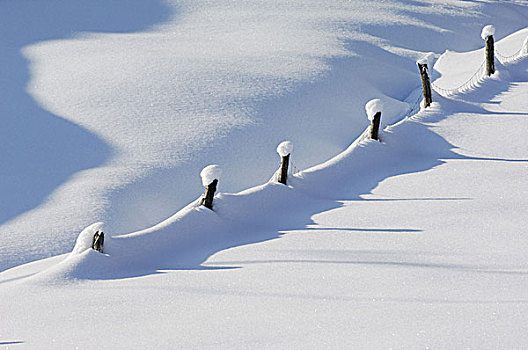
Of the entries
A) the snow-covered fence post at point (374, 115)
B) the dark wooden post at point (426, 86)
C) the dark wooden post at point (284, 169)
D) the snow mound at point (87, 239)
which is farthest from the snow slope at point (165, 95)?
the snow mound at point (87, 239)

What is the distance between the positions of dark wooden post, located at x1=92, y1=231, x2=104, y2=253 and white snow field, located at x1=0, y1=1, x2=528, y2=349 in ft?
0.36

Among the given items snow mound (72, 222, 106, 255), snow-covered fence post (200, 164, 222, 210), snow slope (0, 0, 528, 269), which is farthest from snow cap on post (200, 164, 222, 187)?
snow slope (0, 0, 528, 269)

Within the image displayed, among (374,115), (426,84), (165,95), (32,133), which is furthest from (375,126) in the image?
(32,133)

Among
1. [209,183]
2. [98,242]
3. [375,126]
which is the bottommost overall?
[98,242]

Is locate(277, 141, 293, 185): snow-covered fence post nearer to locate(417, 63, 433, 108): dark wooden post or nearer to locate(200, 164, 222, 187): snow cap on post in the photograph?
locate(200, 164, 222, 187): snow cap on post

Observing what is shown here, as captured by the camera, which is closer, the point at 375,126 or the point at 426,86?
the point at 375,126

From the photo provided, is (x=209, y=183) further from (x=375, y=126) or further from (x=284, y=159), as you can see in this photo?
(x=375, y=126)

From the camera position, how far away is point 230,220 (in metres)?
6.50

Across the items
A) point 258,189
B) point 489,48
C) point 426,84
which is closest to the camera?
point 258,189

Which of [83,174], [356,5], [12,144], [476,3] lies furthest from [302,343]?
[476,3]

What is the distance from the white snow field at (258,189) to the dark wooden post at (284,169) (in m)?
0.13

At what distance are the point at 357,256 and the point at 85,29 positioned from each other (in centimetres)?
1308

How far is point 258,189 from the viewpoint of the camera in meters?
7.00

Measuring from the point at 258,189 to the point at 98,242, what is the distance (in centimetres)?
206
